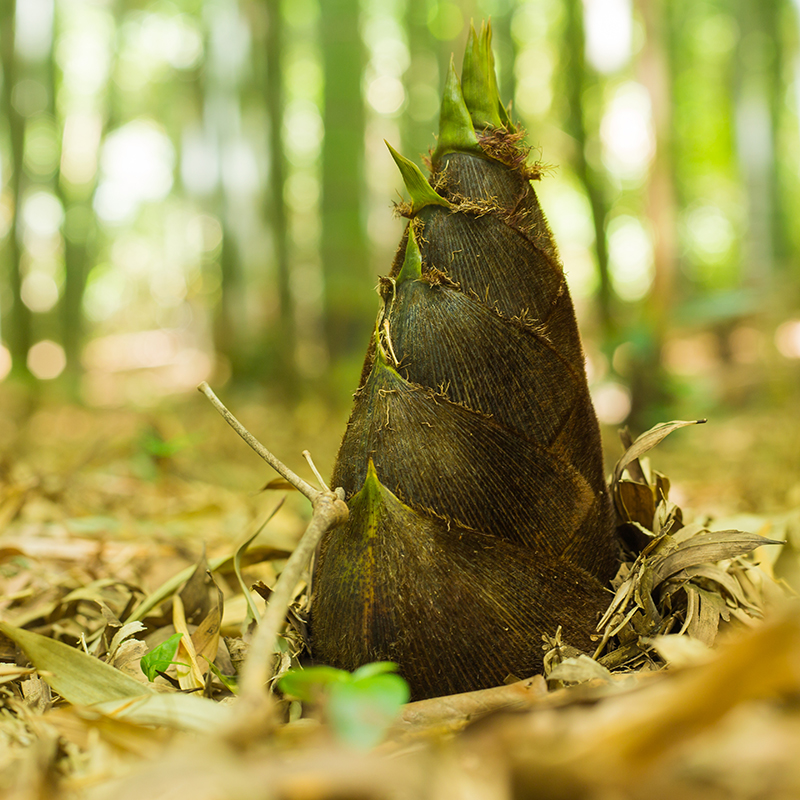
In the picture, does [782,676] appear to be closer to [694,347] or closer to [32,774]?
[32,774]

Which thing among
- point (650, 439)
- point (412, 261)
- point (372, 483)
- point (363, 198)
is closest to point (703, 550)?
point (650, 439)

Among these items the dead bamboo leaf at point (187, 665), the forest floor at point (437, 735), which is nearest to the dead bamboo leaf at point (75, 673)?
the forest floor at point (437, 735)

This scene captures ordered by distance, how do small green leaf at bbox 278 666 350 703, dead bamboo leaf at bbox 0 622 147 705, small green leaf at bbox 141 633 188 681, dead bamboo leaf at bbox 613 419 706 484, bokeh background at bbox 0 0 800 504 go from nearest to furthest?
small green leaf at bbox 278 666 350 703, dead bamboo leaf at bbox 0 622 147 705, small green leaf at bbox 141 633 188 681, dead bamboo leaf at bbox 613 419 706 484, bokeh background at bbox 0 0 800 504

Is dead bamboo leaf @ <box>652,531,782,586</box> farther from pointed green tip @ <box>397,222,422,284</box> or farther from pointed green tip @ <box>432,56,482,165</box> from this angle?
pointed green tip @ <box>432,56,482,165</box>

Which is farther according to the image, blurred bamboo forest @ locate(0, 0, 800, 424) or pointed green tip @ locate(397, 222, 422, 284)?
blurred bamboo forest @ locate(0, 0, 800, 424)

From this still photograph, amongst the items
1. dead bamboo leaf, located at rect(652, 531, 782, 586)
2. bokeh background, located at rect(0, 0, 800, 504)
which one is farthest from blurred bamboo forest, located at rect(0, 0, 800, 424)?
dead bamboo leaf, located at rect(652, 531, 782, 586)

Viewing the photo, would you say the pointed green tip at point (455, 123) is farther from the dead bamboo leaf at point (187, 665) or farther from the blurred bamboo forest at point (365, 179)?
the dead bamboo leaf at point (187, 665)

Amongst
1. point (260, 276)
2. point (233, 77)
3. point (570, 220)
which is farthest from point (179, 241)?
point (260, 276)
